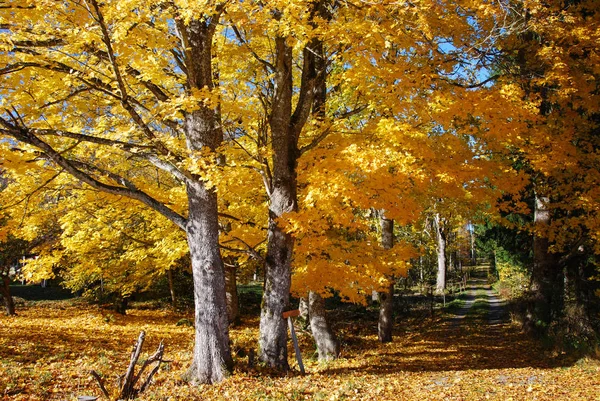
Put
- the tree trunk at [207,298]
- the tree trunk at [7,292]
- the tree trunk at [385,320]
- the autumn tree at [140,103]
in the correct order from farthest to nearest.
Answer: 1. the tree trunk at [7,292]
2. the tree trunk at [385,320]
3. the tree trunk at [207,298]
4. the autumn tree at [140,103]

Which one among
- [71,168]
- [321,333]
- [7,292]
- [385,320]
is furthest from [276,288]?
[7,292]

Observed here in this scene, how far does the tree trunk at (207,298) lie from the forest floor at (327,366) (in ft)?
0.99

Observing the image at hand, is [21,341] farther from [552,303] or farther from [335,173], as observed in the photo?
[552,303]

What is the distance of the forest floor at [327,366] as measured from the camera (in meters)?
6.41

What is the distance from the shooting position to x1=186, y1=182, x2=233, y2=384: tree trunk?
702 centimetres

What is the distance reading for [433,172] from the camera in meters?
7.59

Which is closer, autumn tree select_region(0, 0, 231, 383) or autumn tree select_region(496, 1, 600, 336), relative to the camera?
autumn tree select_region(0, 0, 231, 383)

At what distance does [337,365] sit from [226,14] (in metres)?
7.96

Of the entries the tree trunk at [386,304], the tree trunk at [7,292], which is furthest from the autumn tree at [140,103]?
the tree trunk at [7,292]

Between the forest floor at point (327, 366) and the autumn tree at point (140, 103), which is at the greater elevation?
the autumn tree at point (140, 103)

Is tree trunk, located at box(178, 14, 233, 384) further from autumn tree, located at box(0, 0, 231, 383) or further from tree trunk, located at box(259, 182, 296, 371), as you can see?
tree trunk, located at box(259, 182, 296, 371)

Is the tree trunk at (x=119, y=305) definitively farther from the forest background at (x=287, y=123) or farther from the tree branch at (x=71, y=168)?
the tree branch at (x=71, y=168)

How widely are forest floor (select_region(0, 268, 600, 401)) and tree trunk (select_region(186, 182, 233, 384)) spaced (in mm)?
302

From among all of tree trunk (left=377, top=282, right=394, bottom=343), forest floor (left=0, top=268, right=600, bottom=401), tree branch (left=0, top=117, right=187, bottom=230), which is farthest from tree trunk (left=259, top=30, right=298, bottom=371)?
tree trunk (left=377, top=282, right=394, bottom=343)
